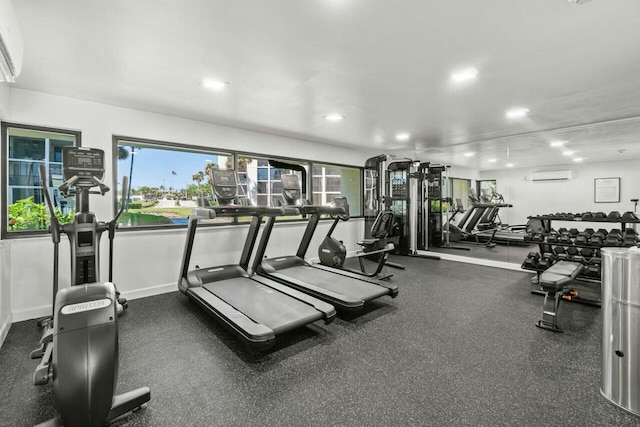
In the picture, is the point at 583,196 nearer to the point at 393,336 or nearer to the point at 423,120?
the point at 423,120

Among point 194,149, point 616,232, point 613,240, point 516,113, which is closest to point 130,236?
point 194,149

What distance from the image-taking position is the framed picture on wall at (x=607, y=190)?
15.6ft

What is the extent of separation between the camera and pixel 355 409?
1.84 m

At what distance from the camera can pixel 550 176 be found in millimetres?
5695

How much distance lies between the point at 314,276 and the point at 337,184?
141 inches

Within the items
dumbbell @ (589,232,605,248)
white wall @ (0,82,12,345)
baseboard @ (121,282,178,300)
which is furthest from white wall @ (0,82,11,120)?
dumbbell @ (589,232,605,248)

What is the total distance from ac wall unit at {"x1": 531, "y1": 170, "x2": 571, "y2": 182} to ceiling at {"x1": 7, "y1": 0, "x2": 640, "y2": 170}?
991 millimetres

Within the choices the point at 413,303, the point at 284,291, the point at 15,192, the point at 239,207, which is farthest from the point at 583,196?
the point at 15,192

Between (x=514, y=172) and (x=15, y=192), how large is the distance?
26.8ft

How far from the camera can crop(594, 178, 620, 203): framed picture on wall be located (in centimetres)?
Answer: 476

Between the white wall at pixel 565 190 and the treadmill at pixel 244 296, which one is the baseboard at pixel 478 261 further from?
the treadmill at pixel 244 296

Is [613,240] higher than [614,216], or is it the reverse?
[614,216]

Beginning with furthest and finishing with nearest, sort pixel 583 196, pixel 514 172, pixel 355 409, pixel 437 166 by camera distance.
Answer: pixel 437 166 → pixel 514 172 → pixel 583 196 → pixel 355 409

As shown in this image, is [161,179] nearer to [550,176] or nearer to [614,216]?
[614,216]
